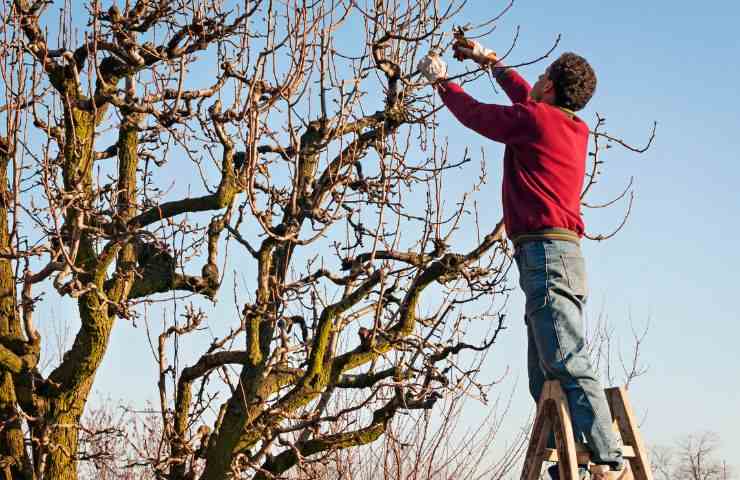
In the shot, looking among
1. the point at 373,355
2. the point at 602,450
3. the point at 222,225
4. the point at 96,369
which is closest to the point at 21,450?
the point at 96,369

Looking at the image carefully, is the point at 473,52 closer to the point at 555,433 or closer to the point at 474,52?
the point at 474,52

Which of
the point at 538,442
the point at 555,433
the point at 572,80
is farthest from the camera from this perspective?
the point at 572,80

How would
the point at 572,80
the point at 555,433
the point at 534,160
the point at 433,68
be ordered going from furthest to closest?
the point at 433,68 → the point at 572,80 → the point at 534,160 → the point at 555,433

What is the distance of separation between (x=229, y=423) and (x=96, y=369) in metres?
1.28

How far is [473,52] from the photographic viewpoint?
4516 mm

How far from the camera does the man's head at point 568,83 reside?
13.0ft

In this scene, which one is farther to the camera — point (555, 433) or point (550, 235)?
point (550, 235)

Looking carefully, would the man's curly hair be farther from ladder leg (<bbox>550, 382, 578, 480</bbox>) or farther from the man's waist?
ladder leg (<bbox>550, 382, 578, 480</bbox>)

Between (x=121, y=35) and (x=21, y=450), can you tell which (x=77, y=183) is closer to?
(x=121, y=35)

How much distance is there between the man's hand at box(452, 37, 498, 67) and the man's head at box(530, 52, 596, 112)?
0.53 m

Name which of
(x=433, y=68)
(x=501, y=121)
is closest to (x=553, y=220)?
(x=501, y=121)

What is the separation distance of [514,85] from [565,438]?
1.87m

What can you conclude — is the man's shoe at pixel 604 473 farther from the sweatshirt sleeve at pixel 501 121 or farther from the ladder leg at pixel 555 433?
the sweatshirt sleeve at pixel 501 121

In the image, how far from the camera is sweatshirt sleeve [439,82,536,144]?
377cm
